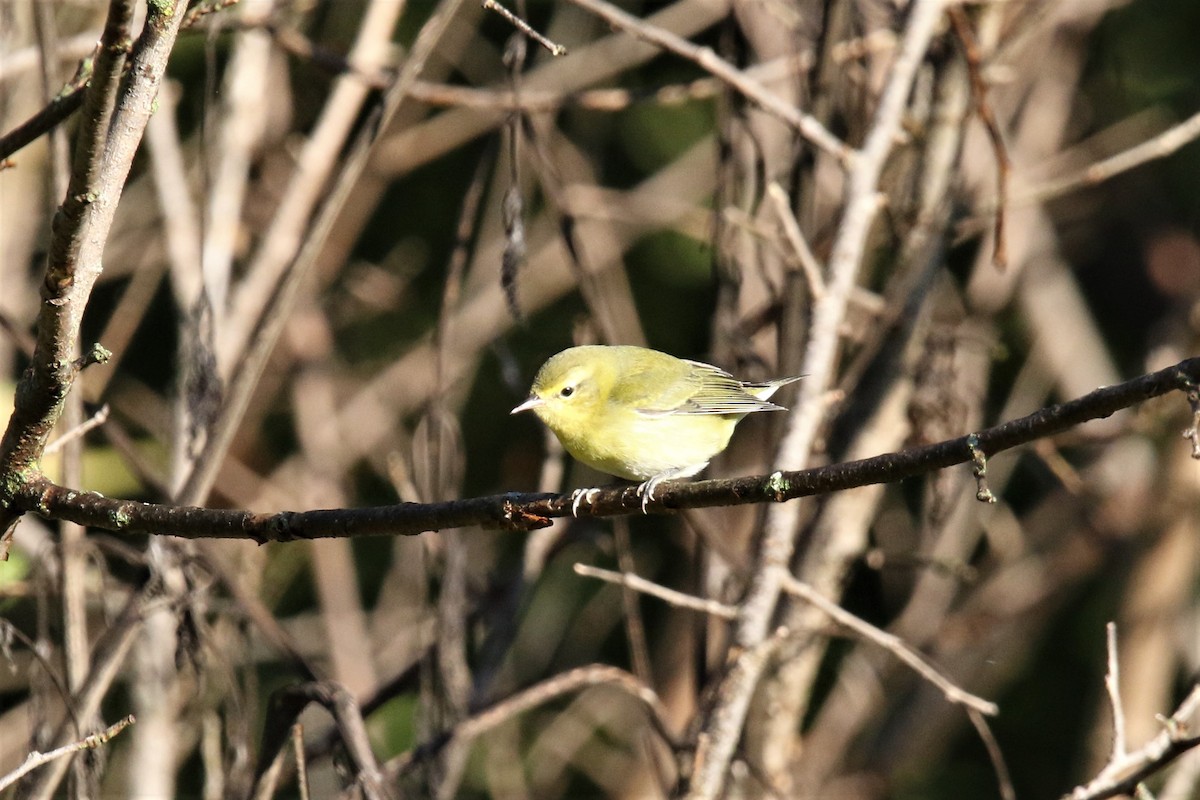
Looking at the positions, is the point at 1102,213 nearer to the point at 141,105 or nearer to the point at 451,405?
the point at 451,405

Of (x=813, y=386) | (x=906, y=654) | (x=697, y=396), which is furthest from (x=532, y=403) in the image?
(x=906, y=654)

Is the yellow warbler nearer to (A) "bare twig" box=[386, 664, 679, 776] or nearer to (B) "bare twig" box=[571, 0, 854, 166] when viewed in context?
(A) "bare twig" box=[386, 664, 679, 776]

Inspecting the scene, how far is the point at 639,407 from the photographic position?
12.6 feet

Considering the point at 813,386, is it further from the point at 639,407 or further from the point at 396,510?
the point at 396,510

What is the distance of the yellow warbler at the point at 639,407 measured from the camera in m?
3.64

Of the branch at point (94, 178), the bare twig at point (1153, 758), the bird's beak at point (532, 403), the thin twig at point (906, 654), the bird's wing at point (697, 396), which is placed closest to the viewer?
the branch at point (94, 178)

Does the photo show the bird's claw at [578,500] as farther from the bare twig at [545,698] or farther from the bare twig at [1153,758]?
the bare twig at [1153,758]

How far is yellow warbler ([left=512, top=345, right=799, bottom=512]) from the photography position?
143 inches

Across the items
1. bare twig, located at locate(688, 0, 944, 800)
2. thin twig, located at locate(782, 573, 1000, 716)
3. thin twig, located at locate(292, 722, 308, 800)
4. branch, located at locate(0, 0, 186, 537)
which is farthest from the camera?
bare twig, located at locate(688, 0, 944, 800)

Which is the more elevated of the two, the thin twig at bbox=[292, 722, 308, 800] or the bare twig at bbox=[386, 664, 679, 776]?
the bare twig at bbox=[386, 664, 679, 776]

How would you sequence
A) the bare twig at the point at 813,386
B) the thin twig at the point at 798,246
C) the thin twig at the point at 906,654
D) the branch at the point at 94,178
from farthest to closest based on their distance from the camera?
the thin twig at the point at 798,246
the bare twig at the point at 813,386
the thin twig at the point at 906,654
the branch at the point at 94,178

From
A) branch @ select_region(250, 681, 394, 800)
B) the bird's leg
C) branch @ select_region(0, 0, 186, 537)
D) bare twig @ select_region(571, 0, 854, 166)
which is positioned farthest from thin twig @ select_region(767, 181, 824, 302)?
branch @ select_region(0, 0, 186, 537)

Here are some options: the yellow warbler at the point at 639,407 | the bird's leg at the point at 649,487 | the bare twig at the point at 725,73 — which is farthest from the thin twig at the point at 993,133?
the bird's leg at the point at 649,487

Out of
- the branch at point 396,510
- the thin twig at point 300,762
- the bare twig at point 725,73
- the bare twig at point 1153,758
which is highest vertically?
the bare twig at point 725,73
